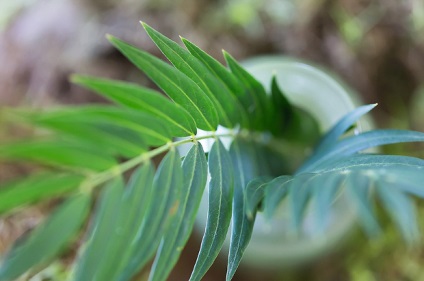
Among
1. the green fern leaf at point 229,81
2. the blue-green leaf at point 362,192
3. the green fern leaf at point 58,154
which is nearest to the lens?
the green fern leaf at point 58,154

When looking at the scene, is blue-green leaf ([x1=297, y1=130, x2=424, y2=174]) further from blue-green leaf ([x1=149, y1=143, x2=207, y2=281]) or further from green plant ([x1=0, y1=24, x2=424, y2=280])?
blue-green leaf ([x1=149, y1=143, x2=207, y2=281])

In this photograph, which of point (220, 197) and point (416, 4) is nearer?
point (220, 197)

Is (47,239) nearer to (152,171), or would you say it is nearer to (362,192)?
(152,171)

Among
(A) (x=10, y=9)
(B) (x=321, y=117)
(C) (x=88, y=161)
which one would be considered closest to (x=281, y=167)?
(B) (x=321, y=117)

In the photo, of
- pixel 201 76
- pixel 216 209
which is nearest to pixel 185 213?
pixel 216 209

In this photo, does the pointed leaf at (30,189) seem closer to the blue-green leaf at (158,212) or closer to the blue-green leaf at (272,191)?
the blue-green leaf at (158,212)

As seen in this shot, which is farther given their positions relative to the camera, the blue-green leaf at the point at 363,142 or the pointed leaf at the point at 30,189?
the blue-green leaf at the point at 363,142

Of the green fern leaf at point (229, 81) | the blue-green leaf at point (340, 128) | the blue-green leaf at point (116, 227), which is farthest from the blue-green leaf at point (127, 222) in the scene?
the blue-green leaf at point (340, 128)

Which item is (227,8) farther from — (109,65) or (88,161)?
(88,161)
